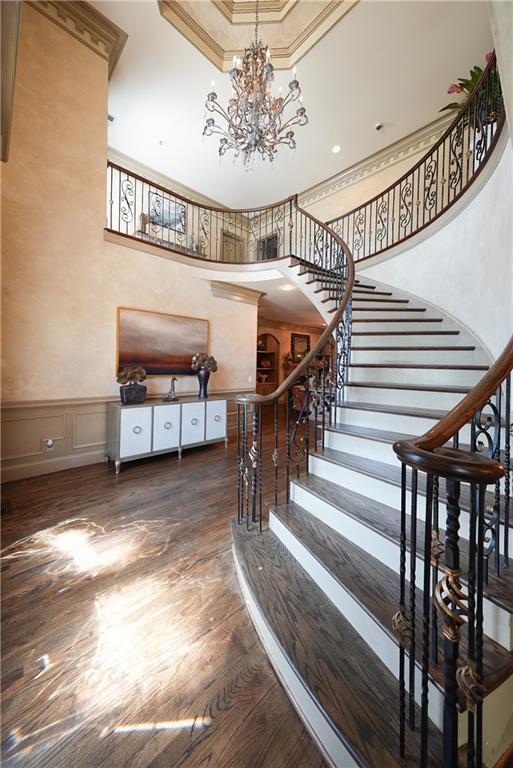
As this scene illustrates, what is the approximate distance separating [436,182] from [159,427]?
212 inches

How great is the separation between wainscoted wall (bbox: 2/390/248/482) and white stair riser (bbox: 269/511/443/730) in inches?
119

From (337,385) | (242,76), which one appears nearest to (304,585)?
(337,385)

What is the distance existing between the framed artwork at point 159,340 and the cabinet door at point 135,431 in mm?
772

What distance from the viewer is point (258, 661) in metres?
1.27

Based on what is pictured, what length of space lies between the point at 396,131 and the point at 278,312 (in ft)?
13.7

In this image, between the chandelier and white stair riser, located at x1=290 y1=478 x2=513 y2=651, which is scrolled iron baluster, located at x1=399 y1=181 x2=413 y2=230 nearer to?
the chandelier

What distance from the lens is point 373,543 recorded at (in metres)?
1.46

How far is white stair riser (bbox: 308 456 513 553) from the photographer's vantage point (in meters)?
1.43

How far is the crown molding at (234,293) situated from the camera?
16.6 ft

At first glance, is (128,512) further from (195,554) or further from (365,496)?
(365,496)

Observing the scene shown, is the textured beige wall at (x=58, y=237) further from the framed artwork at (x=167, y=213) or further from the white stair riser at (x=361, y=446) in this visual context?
the white stair riser at (x=361, y=446)

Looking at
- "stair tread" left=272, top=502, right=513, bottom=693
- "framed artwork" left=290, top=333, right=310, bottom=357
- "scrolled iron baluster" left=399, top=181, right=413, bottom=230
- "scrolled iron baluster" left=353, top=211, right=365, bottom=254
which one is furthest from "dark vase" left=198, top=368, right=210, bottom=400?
"framed artwork" left=290, top=333, right=310, bottom=357

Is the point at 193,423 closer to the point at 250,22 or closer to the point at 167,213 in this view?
the point at 167,213

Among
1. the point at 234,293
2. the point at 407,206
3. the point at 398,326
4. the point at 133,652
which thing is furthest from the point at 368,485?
the point at 407,206
